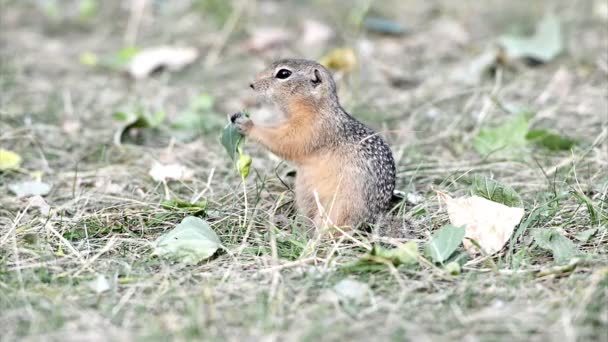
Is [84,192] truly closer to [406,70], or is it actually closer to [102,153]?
[102,153]

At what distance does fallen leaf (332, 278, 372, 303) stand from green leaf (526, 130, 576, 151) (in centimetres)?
210

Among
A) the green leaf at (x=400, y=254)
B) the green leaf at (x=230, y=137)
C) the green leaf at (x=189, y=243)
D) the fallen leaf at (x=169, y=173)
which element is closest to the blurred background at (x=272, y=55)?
the fallen leaf at (x=169, y=173)

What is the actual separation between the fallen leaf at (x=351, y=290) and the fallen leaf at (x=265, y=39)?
3958 mm

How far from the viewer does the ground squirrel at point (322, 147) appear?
3.97 metres

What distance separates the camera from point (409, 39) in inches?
289

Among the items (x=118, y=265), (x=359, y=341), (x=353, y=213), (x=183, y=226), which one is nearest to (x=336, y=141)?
(x=353, y=213)

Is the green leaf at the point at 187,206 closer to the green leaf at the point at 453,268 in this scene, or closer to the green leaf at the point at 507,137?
the green leaf at the point at 453,268

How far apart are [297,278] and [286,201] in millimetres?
1049

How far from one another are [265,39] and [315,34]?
18.6 inches

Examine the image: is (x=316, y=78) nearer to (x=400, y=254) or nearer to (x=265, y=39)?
(x=400, y=254)

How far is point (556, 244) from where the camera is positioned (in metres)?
3.55

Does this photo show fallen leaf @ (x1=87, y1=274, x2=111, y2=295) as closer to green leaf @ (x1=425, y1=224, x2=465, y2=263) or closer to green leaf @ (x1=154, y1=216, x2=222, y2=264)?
green leaf @ (x1=154, y1=216, x2=222, y2=264)

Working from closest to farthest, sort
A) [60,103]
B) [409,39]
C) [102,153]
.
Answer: [102,153] → [60,103] → [409,39]

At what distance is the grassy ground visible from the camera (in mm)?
3000
